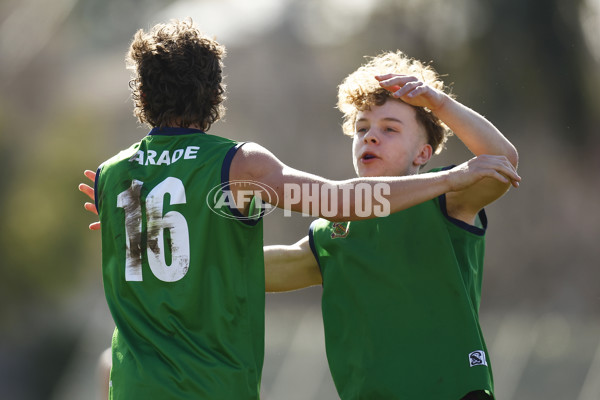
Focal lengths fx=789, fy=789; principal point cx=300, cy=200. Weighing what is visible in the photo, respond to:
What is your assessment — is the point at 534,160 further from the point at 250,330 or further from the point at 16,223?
the point at 250,330

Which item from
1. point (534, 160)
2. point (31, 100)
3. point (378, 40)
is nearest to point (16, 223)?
point (31, 100)

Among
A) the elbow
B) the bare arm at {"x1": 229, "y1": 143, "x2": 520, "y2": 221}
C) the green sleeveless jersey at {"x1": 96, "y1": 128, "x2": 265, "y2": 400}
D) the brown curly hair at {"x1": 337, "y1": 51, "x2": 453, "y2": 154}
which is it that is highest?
the brown curly hair at {"x1": 337, "y1": 51, "x2": 453, "y2": 154}

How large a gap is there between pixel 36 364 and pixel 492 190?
9.59m

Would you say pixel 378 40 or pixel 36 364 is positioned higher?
pixel 378 40

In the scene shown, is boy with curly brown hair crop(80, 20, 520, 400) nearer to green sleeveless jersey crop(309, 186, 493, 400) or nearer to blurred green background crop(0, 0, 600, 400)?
green sleeveless jersey crop(309, 186, 493, 400)

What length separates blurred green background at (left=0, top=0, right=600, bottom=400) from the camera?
11.2 m

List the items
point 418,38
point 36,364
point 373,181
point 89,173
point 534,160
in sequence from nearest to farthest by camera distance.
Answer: point 373,181 < point 89,173 < point 36,364 < point 418,38 < point 534,160

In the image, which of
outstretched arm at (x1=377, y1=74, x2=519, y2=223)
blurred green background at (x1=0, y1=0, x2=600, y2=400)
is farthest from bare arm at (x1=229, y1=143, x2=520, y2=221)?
blurred green background at (x1=0, y1=0, x2=600, y2=400)

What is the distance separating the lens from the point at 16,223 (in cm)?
1163

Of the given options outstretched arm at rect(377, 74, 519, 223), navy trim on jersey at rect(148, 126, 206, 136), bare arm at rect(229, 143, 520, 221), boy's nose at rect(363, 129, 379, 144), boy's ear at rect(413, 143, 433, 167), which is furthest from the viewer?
boy's ear at rect(413, 143, 433, 167)

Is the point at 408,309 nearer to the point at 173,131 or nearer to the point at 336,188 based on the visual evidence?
the point at 336,188

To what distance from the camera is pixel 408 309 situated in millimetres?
3178

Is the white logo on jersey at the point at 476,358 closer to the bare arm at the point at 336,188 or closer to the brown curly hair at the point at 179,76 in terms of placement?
the bare arm at the point at 336,188

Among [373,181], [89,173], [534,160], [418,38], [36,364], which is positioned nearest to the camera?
[373,181]
